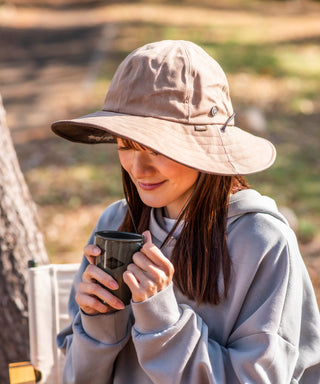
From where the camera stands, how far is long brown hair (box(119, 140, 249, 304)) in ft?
6.49

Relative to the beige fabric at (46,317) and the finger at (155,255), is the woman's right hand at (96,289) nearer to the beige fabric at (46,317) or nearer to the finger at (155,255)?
the finger at (155,255)

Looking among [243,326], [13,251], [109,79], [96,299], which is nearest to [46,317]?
[13,251]

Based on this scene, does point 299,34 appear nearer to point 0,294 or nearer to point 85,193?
point 85,193

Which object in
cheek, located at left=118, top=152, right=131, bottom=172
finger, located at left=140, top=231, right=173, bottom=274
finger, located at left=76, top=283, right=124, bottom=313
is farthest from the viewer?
cheek, located at left=118, top=152, right=131, bottom=172

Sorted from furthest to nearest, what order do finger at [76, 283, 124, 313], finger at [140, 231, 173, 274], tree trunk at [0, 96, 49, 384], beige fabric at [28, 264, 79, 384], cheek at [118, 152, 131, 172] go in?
tree trunk at [0, 96, 49, 384]
beige fabric at [28, 264, 79, 384]
cheek at [118, 152, 131, 172]
finger at [76, 283, 124, 313]
finger at [140, 231, 173, 274]

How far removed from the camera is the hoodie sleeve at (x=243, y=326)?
1832 mm

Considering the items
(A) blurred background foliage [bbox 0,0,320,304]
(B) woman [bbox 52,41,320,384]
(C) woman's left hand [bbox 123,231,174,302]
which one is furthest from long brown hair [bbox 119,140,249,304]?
(A) blurred background foliage [bbox 0,0,320,304]

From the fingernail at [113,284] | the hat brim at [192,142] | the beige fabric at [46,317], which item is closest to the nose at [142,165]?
the hat brim at [192,142]

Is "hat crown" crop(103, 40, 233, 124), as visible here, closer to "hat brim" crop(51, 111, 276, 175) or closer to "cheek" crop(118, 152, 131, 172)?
"hat brim" crop(51, 111, 276, 175)

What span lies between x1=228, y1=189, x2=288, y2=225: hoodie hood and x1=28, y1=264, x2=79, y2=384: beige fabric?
1083mm

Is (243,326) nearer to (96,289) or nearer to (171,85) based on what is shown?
(96,289)

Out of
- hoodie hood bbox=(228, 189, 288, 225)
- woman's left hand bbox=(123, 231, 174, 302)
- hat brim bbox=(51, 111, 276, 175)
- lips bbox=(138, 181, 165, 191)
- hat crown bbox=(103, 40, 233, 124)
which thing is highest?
hat crown bbox=(103, 40, 233, 124)

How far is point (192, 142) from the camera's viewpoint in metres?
1.86

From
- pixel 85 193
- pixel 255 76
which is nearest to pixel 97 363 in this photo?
pixel 85 193
